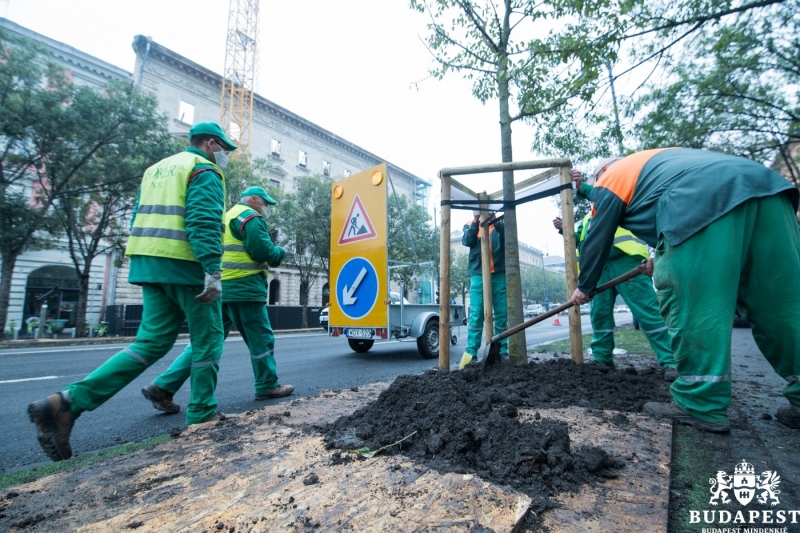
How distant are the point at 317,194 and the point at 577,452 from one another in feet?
71.1

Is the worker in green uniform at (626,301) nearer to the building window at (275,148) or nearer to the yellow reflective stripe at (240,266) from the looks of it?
the yellow reflective stripe at (240,266)

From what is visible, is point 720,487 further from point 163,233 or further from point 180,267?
point 163,233

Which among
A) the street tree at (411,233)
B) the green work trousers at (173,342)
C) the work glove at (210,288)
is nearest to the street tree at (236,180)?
the street tree at (411,233)

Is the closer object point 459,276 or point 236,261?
point 236,261

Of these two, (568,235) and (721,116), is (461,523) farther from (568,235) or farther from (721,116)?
(721,116)

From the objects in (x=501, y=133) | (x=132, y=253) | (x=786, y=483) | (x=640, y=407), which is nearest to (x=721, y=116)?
(x=501, y=133)

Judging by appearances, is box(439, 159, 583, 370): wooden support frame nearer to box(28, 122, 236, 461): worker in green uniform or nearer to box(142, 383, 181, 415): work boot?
box(28, 122, 236, 461): worker in green uniform

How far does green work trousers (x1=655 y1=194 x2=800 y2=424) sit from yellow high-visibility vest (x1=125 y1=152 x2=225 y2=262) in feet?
9.28

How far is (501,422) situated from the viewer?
1797mm

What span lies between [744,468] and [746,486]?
0.19 m

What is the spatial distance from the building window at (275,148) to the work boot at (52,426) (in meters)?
30.2

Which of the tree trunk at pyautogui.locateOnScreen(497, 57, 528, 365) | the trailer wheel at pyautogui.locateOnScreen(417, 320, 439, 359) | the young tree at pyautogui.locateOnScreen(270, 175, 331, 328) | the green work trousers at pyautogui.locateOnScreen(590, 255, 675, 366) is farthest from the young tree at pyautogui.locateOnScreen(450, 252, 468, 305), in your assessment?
the tree trunk at pyautogui.locateOnScreen(497, 57, 528, 365)

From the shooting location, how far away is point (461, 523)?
116 cm

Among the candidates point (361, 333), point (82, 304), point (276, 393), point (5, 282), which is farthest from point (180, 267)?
point (82, 304)
